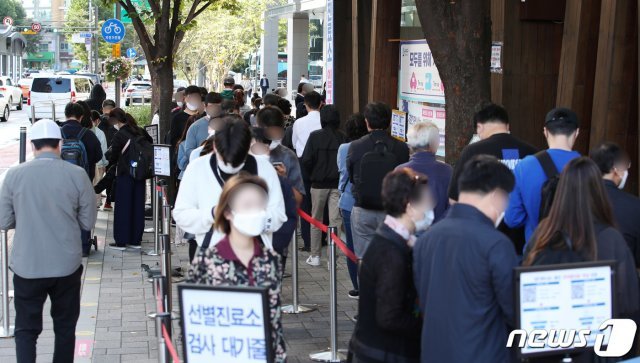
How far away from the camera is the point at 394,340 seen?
4.73 meters

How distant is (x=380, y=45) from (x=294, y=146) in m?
3.87

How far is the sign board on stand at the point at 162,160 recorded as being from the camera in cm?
1173

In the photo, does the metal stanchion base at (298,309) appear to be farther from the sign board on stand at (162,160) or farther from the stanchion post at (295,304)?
the sign board on stand at (162,160)

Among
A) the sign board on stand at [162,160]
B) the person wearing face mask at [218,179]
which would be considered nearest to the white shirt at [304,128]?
the sign board on stand at [162,160]

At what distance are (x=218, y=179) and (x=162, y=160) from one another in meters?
5.73

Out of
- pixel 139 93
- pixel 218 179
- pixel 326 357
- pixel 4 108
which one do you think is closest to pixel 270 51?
pixel 139 93

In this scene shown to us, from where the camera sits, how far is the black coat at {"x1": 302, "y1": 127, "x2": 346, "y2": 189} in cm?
1091

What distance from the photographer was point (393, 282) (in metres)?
4.56

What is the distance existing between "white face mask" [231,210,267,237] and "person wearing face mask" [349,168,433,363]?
0.55 metres

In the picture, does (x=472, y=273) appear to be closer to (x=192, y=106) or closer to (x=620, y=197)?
(x=620, y=197)

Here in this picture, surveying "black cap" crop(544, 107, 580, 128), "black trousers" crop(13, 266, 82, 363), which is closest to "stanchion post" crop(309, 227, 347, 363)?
"black trousers" crop(13, 266, 82, 363)

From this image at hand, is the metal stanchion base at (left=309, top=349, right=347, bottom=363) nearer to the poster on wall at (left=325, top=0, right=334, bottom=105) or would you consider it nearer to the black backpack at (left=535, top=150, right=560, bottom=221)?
the black backpack at (left=535, top=150, right=560, bottom=221)

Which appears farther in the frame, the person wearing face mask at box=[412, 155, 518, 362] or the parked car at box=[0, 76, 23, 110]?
the parked car at box=[0, 76, 23, 110]

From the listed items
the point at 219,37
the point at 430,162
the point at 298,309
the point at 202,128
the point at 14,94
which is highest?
the point at 430,162
